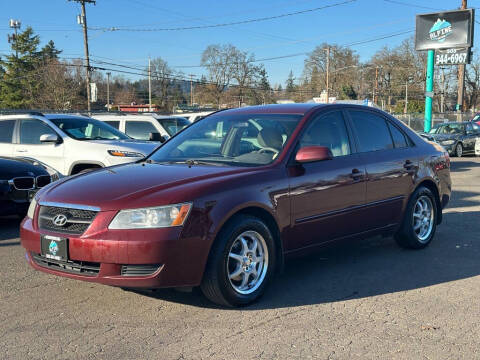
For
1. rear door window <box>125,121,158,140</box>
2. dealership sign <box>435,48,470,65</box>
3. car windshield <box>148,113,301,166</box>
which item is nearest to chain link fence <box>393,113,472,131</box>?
dealership sign <box>435,48,470,65</box>

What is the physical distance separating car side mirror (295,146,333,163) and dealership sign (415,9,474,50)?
93.1ft

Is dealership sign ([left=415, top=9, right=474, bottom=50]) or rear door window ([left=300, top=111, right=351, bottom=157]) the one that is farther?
dealership sign ([left=415, top=9, right=474, bottom=50])

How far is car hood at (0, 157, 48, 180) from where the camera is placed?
283 inches

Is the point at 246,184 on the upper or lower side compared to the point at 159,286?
upper

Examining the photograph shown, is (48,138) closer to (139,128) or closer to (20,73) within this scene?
(139,128)

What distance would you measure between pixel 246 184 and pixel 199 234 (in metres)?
0.64

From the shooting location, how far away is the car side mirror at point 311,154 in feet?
15.0

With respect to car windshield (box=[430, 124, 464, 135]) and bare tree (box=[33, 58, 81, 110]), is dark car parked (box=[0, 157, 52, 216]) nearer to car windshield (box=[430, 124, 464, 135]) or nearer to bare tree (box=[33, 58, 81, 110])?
car windshield (box=[430, 124, 464, 135])

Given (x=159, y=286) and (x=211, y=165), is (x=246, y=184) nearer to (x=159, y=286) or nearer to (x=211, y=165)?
(x=211, y=165)

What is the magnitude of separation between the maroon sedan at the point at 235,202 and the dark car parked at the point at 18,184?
2.73m

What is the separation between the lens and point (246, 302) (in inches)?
166

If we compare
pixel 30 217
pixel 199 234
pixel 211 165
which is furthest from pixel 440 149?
pixel 30 217

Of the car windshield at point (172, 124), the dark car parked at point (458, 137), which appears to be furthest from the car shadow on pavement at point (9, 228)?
the dark car parked at point (458, 137)

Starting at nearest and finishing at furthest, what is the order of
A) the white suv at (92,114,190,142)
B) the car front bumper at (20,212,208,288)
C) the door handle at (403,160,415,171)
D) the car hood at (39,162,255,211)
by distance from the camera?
1. the car front bumper at (20,212,208,288)
2. the car hood at (39,162,255,211)
3. the door handle at (403,160,415,171)
4. the white suv at (92,114,190,142)
